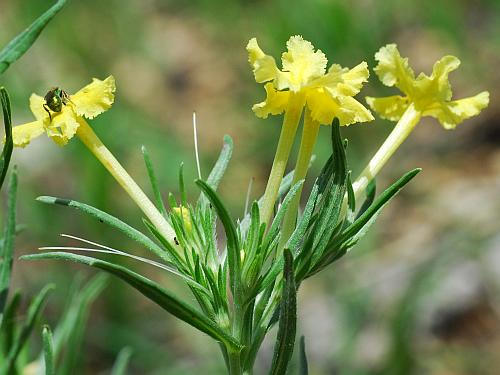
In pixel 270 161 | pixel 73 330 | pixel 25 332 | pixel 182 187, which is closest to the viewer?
pixel 182 187

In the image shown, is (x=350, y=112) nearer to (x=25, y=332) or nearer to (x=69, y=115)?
(x=69, y=115)

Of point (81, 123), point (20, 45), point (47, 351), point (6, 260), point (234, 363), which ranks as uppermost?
point (20, 45)

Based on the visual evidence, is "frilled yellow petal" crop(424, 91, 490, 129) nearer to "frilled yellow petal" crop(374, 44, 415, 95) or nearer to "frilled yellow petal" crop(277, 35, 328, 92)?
"frilled yellow petal" crop(374, 44, 415, 95)

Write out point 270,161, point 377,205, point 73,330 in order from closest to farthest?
point 377,205
point 73,330
point 270,161

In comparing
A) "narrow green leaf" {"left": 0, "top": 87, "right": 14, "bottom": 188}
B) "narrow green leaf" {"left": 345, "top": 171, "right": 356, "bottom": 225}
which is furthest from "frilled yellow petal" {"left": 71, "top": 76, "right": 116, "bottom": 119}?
"narrow green leaf" {"left": 345, "top": 171, "right": 356, "bottom": 225}

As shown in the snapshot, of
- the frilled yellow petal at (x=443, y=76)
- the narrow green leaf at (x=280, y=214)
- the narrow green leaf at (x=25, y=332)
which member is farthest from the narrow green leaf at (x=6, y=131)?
the frilled yellow petal at (x=443, y=76)

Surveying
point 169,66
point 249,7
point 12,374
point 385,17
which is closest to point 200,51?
point 169,66

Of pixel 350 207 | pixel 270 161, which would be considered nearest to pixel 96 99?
pixel 350 207
